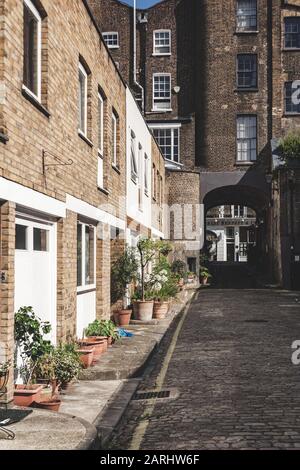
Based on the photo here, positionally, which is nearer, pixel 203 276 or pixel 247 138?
pixel 203 276

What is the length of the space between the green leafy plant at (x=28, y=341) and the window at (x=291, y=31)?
34.8 m

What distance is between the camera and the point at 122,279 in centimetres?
1666

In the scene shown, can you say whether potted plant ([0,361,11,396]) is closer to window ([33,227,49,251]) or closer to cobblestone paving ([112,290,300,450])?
cobblestone paving ([112,290,300,450])

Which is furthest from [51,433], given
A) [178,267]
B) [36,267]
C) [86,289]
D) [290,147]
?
[290,147]

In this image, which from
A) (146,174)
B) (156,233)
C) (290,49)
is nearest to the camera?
(146,174)

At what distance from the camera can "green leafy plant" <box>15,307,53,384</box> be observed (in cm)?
792

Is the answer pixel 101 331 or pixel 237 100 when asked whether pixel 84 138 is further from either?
pixel 237 100

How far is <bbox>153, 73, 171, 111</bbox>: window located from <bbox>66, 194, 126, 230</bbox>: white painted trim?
25136mm

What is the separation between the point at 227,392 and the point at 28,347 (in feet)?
9.03

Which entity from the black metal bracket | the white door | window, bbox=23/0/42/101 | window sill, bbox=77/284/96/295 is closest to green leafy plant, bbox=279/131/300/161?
window sill, bbox=77/284/96/295

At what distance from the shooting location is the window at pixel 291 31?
3909cm

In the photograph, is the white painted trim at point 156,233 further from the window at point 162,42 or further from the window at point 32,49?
the window at point 32,49
